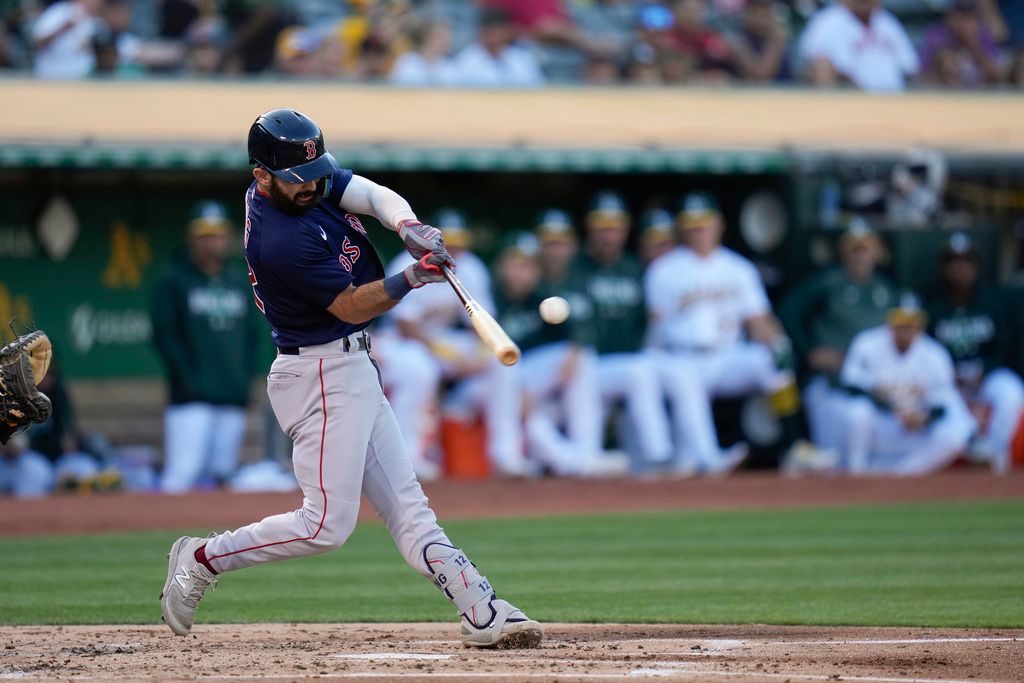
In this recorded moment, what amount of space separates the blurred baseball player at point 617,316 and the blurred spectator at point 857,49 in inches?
101

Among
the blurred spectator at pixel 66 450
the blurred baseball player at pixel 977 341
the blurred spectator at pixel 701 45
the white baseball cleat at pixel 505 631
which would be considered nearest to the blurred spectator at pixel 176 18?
the blurred spectator at pixel 66 450

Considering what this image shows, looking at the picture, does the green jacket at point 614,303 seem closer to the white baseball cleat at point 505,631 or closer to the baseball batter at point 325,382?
the baseball batter at point 325,382

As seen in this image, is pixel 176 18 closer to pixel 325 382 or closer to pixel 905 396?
pixel 905 396

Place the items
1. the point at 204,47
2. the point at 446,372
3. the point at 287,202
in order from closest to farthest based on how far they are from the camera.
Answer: the point at 287,202 < the point at 446,372 < the point at 204,47

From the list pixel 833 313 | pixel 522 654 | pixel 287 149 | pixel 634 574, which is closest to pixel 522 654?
pixel 522 654

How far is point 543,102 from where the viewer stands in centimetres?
1182

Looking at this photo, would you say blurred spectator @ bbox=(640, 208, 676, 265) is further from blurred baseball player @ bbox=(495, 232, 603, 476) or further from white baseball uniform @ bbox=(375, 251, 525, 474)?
white baseball uniform @ bbox=(375, 251, 525, 474)

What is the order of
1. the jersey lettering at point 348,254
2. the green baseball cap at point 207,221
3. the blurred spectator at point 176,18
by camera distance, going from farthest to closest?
the blurred spectator at point 176,18 → the green baseball cap at point 207,221 → the jersey lettering at point 348,254

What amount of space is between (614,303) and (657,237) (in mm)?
667

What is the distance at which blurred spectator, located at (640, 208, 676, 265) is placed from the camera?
39.1 feet

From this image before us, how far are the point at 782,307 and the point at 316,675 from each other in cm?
827

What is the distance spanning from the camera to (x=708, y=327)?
459 inches

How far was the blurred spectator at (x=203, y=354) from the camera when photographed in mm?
10562

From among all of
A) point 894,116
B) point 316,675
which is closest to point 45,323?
point 894,116
